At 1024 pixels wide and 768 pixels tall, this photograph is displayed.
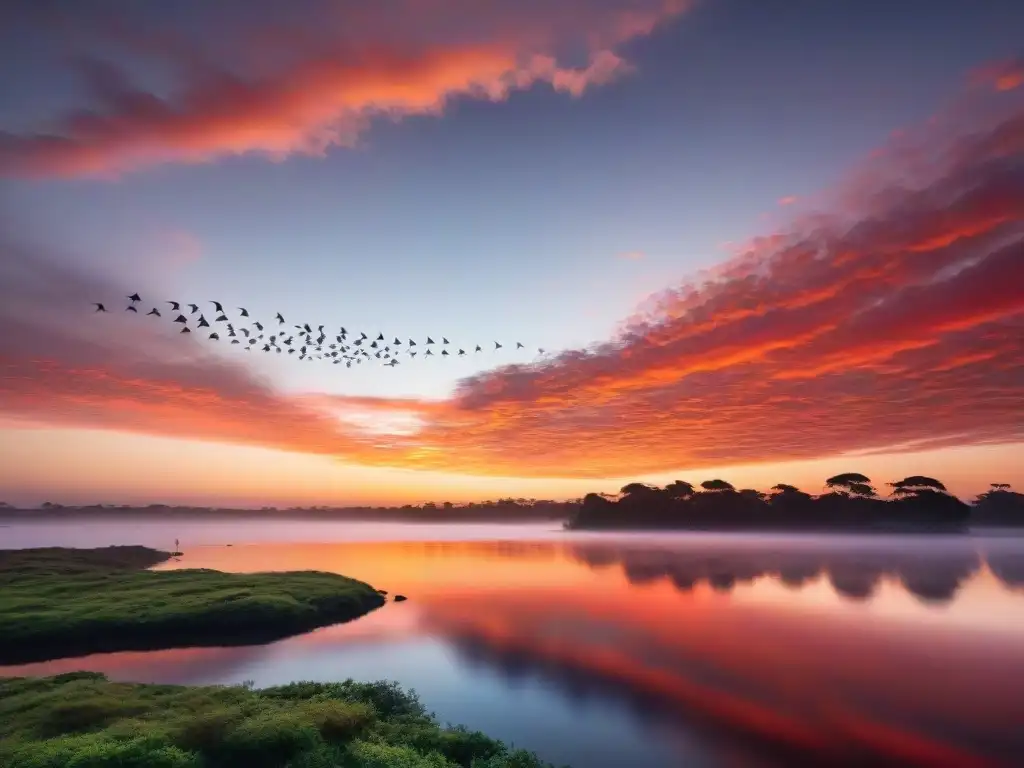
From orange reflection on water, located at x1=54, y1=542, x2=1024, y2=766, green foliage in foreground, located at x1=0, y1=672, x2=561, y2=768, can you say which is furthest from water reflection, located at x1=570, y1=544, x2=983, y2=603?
green foliage in foreground, located at x1=0, y1=672, x2=561, y2=768

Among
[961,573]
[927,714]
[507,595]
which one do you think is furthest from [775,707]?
[961,573]

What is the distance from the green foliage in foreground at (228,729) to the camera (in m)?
19.7

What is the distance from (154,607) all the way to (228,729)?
38.4 metres

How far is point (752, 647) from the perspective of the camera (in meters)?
50.4

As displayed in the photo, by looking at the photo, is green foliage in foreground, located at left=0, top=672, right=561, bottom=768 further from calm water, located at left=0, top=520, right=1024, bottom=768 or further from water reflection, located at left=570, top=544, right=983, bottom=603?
water reflection, located at left=570, top=544, right=983, bottom=603

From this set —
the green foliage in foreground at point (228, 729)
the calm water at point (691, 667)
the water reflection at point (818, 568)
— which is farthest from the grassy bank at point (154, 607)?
the water reflection at point (818, 568)

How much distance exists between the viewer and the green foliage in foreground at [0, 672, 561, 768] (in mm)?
19719

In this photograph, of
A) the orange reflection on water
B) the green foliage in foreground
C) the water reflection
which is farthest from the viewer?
the water reflection

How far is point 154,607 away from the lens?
52.5 meters

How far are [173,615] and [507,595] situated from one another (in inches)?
1694

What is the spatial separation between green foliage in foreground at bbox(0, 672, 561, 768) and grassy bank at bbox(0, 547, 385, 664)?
16.8 metres

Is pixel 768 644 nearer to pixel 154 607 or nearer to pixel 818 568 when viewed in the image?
pixel 154 607

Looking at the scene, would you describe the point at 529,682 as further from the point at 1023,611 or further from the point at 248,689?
the point at 1023,611

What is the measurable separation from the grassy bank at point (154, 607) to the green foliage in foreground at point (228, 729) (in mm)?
16792
